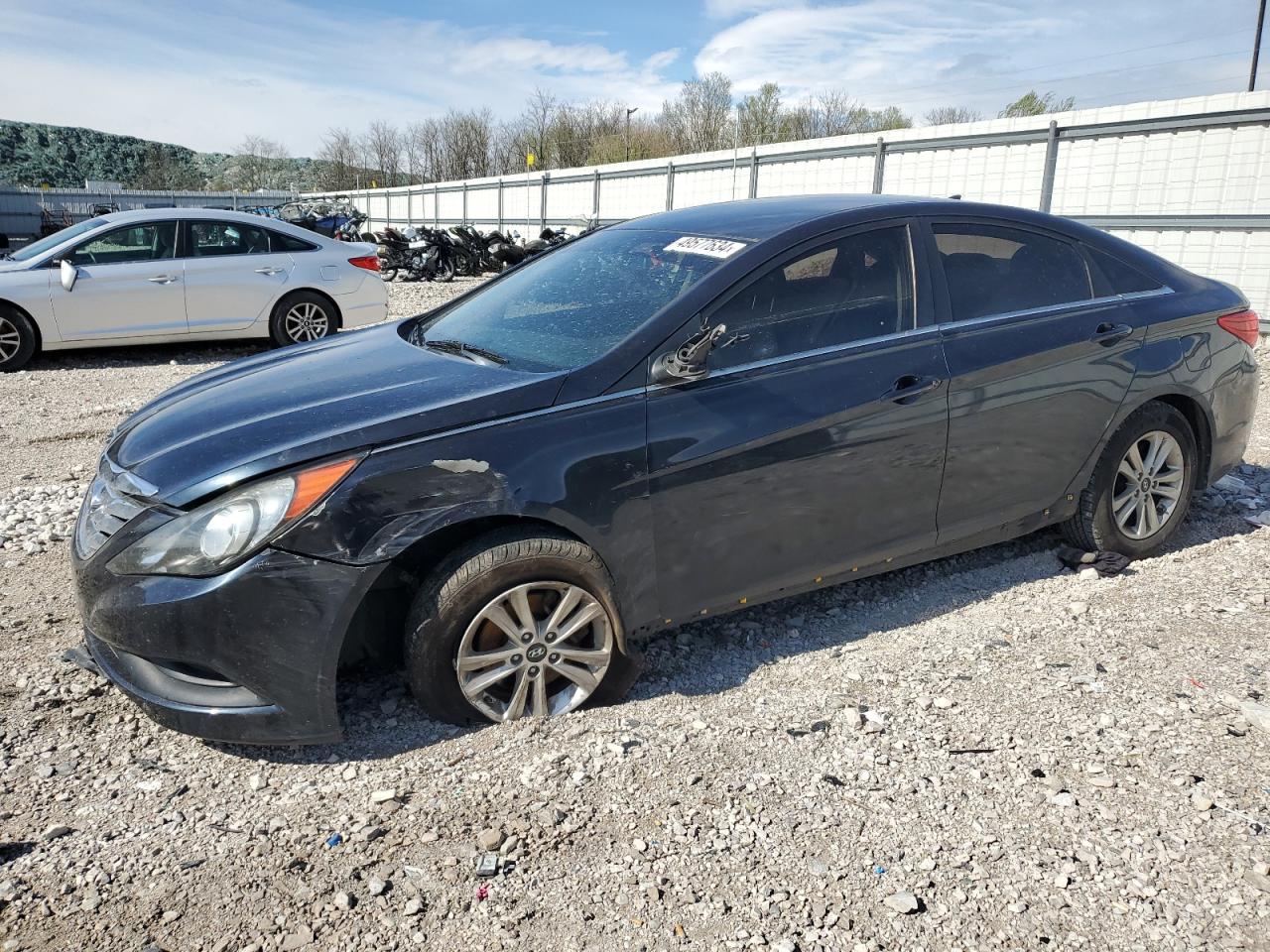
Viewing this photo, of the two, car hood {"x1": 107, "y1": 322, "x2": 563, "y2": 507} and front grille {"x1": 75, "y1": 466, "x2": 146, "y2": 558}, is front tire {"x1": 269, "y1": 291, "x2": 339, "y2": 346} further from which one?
front grille {"x1": 75, "y1": 466, "x2": 146, "y2": 558}

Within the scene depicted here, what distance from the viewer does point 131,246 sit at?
978cm

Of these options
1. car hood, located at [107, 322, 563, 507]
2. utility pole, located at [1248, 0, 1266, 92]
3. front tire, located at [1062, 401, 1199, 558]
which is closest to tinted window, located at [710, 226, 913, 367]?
car hood, located at [107, 322, 563, 507]

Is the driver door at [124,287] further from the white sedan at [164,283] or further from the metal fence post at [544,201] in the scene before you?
the metal fence post at [544,201]

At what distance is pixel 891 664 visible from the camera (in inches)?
143

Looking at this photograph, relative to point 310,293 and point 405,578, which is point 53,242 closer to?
point 310,293

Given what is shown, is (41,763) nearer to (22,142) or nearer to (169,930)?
(169,930)

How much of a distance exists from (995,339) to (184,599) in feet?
10.3

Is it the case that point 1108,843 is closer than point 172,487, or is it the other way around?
point 1108,843

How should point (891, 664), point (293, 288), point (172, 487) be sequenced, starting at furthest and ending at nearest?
point (293, 288) < point (891, 664) < point (172, 487)

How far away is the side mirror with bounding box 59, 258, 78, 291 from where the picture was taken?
951cm

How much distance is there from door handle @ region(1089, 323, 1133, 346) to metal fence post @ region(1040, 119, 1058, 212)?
9.27m

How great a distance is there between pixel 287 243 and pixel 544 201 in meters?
18.9

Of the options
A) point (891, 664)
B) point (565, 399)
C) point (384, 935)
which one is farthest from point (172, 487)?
point (891, 664)

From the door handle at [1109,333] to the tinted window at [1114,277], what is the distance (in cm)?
17
